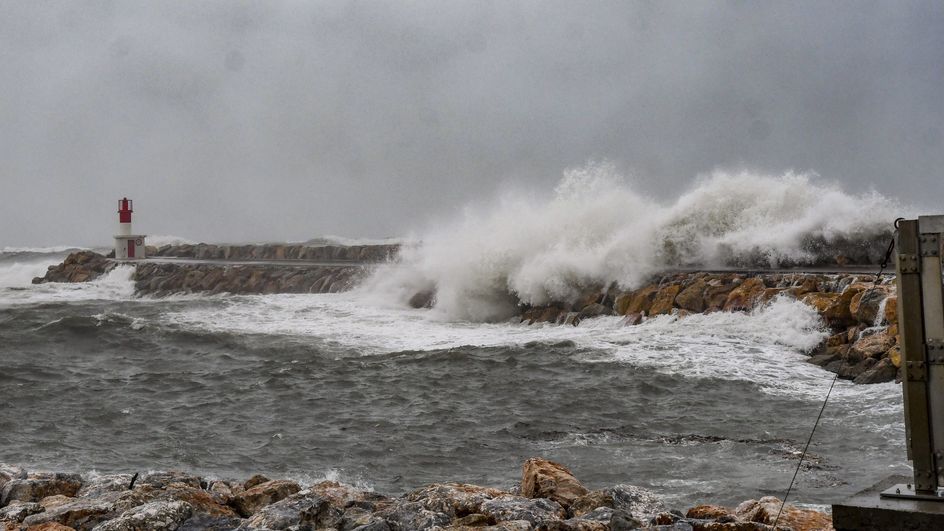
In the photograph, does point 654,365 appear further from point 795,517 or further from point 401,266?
point 401,266

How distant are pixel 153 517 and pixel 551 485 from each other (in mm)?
2575

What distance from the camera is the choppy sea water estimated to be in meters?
7.59

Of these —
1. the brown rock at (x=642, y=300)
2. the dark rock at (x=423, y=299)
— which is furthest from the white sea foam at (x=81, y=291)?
the brown rock at (x=642, y=300)

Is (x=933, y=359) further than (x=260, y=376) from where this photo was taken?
No

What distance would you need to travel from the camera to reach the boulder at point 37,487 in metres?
6.27

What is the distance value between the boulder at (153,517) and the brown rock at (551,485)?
2.27m

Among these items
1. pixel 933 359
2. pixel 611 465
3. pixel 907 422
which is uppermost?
pixel 933 359

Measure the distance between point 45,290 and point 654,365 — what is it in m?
25.4

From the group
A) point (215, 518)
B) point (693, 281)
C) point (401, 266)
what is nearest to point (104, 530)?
point (215, 518)

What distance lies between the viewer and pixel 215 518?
17.9 ft

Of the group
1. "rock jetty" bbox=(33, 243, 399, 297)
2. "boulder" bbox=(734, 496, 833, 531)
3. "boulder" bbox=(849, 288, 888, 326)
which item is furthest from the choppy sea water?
"rock jetty" bbox=(33, 243, 399, 297)

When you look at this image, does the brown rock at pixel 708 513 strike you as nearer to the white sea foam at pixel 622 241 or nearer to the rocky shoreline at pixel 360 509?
the rocky shoreline at pixel 360 509

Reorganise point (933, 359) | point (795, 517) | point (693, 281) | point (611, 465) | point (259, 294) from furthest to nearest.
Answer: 1. point (259, 294)
2. point (693, 281)
3. point (611, 465)
4. point (795, 517)
5. point (933, 359)

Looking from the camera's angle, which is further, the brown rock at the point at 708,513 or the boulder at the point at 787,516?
the brown rock at the point at 708,513
